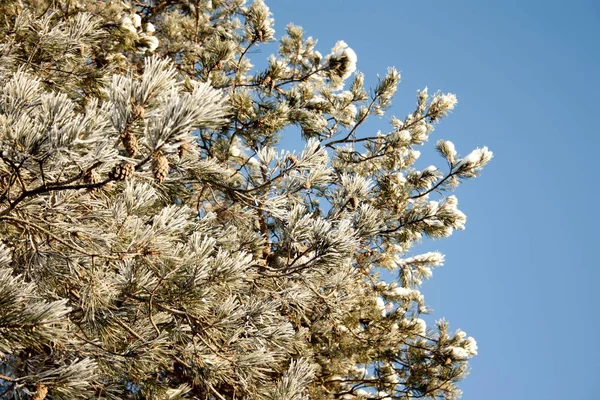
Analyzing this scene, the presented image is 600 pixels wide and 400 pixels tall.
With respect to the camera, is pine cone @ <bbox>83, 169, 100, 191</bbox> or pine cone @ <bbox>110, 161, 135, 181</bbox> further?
pine cone @ <bbox>83, 169, 100, 191</bbox>

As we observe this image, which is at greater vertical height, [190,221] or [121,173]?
[190,221]

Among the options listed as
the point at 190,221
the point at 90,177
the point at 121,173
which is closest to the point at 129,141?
the point at 121,173

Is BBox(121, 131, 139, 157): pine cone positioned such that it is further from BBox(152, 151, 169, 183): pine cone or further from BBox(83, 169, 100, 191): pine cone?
BBox(83, 169, 100, 191): pine cone

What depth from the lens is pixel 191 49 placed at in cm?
445

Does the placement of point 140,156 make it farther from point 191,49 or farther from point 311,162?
point 191,49

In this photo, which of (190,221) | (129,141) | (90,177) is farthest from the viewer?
(190,221)

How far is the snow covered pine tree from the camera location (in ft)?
5.20

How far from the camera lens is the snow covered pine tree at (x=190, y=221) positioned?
159cm

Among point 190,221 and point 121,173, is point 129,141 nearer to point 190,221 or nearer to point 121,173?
point 121,173

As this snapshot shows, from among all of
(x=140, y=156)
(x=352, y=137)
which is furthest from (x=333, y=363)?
(x=140, y=156)

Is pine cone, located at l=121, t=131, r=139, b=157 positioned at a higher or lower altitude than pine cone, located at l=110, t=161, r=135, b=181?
higher

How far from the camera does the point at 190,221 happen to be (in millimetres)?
2584

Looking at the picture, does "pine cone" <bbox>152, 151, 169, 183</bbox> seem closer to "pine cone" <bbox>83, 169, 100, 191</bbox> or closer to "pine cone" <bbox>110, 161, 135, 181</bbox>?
"pine cone" <bbox>110, 161, 135, 181</bbox>

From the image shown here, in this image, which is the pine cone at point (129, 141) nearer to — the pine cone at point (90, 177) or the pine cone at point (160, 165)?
the pine cone at point (160, 165)
